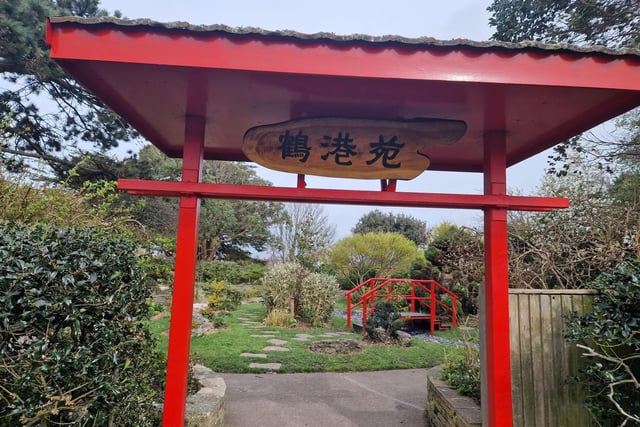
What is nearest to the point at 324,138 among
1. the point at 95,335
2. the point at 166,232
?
the point at 95,335

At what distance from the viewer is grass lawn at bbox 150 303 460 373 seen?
583cm

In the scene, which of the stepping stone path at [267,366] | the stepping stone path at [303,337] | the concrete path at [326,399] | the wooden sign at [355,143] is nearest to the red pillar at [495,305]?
the wooden sign at [355,143]

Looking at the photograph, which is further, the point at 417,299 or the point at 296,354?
the point at 417,299

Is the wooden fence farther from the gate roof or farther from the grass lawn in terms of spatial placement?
the grass lawn

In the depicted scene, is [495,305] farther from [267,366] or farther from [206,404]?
[267,366]

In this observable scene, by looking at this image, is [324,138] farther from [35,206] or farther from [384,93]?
[35,206]

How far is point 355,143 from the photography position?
261 cm

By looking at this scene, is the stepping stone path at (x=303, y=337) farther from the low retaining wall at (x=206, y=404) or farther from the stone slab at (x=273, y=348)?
the low retaining wall at (x=206, y=404)

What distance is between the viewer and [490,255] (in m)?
2.72

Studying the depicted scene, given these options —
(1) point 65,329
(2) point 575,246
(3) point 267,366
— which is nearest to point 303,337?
(3) point 267,366

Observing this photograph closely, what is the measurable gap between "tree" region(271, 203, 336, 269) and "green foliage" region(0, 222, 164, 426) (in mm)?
12036

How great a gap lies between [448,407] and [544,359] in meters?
1.02

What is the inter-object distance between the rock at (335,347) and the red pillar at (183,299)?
4.55m

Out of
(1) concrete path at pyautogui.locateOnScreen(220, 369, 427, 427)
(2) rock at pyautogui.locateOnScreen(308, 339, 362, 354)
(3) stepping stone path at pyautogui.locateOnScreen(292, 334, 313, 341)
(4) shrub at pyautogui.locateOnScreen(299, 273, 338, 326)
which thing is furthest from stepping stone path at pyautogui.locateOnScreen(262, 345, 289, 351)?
(4) shrub at pyautogui.locateOnScreen(299, 273, 338, 326)
